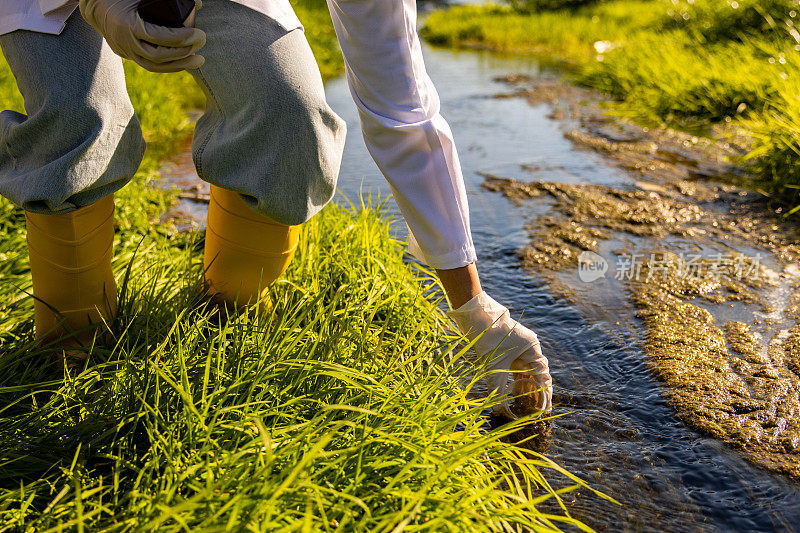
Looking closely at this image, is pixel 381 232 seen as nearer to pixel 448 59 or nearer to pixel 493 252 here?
pixel 493 252

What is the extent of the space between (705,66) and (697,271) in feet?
12.6

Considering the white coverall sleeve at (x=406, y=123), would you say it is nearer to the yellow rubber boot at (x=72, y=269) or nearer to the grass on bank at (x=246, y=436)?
the grass on bank at (x=246, y=436)

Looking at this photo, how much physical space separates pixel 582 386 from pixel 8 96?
3754 millimetres

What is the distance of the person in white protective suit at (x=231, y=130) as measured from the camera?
5.21 feet

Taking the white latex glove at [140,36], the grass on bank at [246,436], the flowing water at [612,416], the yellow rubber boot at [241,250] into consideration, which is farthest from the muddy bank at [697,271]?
the white latex glove at [140,36]

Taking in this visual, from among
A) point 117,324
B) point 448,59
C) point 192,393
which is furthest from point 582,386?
point 448,59

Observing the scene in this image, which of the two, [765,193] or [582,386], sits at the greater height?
[582,386]

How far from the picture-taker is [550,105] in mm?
6117

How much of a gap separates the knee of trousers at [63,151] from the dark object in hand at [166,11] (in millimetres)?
253

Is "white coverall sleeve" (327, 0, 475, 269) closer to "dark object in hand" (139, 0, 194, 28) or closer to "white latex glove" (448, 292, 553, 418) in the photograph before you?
"white latex glove" (448, 292, 553, 418)

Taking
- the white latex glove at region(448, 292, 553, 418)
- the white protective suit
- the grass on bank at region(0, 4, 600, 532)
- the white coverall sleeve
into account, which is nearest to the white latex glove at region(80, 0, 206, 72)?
the white protective suit

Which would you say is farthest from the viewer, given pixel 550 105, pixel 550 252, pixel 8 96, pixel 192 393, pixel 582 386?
pixel 550 105

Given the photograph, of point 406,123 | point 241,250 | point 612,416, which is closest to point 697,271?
point 612,416

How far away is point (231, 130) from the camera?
1.65 m
